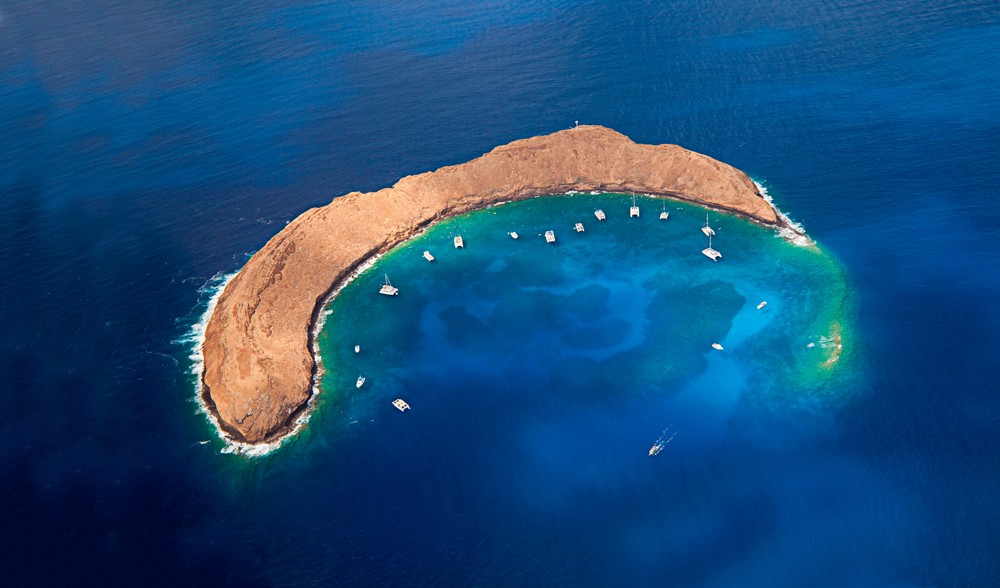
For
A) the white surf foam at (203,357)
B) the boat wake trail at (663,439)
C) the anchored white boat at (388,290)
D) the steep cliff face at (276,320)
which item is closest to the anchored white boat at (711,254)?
the steep cliff face at (276,320)

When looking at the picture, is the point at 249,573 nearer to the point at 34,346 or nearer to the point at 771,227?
the point at 34,346

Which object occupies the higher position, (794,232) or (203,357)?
(794,232)

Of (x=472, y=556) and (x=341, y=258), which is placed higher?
(x=341, y=258)

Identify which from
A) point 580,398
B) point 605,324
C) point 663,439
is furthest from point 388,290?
point 663,439

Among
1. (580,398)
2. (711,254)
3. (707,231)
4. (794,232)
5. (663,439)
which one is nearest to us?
(663,439)

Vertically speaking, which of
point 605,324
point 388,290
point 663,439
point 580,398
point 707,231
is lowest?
A: point 663,439

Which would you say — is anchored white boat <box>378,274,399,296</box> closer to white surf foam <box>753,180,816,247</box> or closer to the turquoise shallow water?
the turquoise shallow water

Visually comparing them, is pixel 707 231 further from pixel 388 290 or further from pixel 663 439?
pixel 388 290

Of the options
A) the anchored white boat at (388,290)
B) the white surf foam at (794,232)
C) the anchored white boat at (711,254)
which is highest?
the white surf foam at (794,232)

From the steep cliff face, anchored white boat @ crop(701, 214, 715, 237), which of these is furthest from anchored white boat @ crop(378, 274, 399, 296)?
anchored white boat @ crop(701, 214, 715, 237)

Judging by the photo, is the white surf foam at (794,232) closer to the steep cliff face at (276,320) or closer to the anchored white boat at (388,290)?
the steep cliff face at (276,320)

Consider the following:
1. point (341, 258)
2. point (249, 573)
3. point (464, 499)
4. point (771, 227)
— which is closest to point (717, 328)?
point (771, 227)
